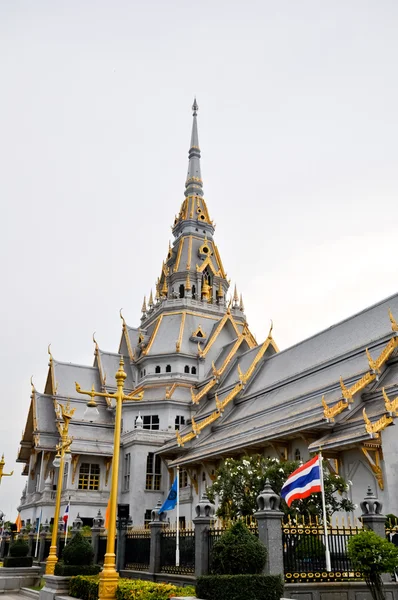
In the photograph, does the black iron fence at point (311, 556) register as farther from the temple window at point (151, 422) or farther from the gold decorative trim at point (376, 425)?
the temple window at point (151, 422)

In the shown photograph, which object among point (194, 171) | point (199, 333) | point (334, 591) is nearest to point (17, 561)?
point (334, 591)

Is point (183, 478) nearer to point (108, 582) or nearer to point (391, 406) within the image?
point (391, 406)

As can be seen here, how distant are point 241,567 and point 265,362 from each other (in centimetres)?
2680

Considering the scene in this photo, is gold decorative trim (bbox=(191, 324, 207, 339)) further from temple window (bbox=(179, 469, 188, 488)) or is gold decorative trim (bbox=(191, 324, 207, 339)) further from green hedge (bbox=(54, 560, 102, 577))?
green hedge (bbox=(54, 560, 102, 577))

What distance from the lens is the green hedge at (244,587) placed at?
1070 centimetres

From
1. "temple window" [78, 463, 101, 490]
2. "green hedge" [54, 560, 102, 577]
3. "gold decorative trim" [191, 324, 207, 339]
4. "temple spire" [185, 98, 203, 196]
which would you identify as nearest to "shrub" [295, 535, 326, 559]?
"green hedge" [54, 560, 102, 577]

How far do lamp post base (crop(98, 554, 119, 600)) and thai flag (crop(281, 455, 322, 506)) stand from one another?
14.3 feet

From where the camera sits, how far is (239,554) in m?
11.6

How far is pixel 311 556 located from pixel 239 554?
2.85 m

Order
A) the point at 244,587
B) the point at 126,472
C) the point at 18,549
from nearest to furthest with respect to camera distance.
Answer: the point at 244,587 < the point at 18,549 < the point at 126,472

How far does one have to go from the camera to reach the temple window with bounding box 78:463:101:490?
38.4 meters

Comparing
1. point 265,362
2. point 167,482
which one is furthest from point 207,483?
point 265,362

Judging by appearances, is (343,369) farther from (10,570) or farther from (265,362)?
(10,570)

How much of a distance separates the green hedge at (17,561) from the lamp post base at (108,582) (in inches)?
562
